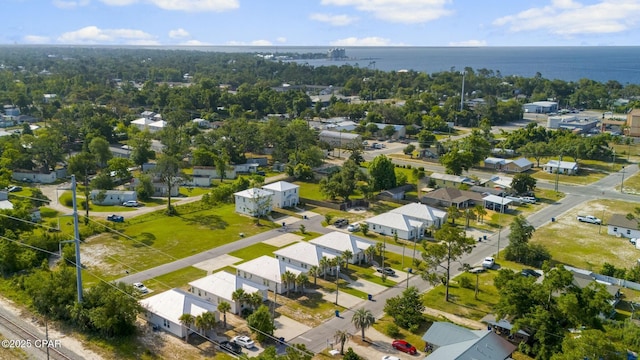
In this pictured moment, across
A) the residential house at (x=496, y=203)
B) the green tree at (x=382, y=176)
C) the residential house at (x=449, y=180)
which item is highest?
the green tree at (x=382, y=176)

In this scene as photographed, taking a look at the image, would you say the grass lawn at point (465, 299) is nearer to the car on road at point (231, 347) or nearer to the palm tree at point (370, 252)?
the palm tree at point (370, 252)

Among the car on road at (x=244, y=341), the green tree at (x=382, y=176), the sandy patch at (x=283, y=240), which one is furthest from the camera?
the green tree at (x=382, y=176)

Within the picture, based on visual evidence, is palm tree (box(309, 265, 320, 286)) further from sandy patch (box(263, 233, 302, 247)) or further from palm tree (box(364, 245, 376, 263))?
sandy patch (box(263, 233, 302, 247))

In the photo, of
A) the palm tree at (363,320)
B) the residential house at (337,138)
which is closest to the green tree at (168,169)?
the palm tree at (363,320)

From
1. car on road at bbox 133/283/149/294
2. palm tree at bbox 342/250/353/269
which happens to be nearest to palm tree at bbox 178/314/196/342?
car on road at bbox 133/283/149/294

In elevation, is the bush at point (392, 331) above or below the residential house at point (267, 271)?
below

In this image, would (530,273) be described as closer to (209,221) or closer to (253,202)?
(253,202)
